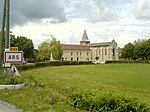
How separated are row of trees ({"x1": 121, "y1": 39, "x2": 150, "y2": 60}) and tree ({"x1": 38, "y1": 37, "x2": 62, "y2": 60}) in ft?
120

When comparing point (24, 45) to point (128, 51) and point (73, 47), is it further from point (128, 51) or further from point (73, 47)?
point (73, 47)

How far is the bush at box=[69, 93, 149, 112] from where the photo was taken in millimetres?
8250

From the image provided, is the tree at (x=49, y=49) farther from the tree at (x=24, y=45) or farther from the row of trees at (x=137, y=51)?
the row of trees at (x=137, y=51)

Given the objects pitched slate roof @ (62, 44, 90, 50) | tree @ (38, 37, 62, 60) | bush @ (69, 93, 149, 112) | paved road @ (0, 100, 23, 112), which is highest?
pitched slate roof @ (62, 44, 90, 50)

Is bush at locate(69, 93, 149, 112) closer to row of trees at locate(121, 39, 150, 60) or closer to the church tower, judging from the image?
row of trees at locate(121, 39, 150, 60)

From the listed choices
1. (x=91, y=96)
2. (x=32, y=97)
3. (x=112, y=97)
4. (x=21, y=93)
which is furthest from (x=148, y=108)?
(x=21, y=93)

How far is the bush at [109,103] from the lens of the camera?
8.25 metres

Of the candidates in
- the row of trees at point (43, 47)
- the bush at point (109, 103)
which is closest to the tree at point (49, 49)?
the row of trees at point (43, 47)

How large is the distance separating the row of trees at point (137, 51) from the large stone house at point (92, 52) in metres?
32.1

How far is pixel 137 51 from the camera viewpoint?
419 ft

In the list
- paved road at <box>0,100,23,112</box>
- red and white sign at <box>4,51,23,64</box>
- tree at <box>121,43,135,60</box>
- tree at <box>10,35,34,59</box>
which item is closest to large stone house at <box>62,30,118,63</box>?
tree at <box>121,43,135,60</box>

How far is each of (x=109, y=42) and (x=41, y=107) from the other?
17154 centimetres

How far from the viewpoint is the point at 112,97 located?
8586mm

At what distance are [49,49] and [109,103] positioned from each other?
96.8 metres
